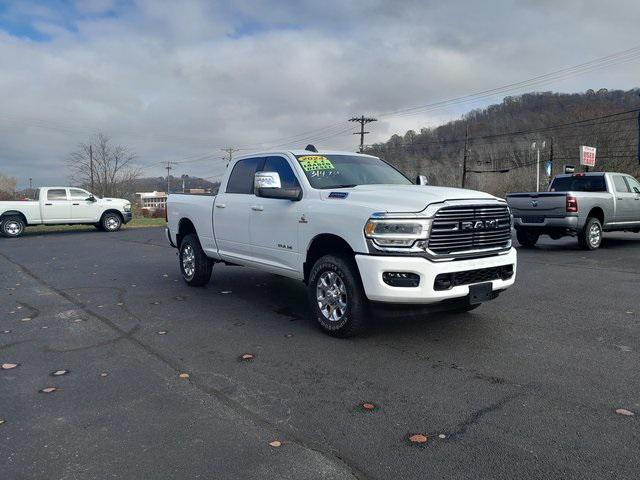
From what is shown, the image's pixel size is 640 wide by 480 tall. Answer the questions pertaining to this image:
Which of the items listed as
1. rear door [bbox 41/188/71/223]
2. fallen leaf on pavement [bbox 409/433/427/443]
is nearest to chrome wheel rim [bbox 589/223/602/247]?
fallen leaf on pavement [bbox 409/433/427/443]

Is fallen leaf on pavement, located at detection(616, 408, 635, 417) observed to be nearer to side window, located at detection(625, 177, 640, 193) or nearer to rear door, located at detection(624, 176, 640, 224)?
rear door, located at detection(624, 176, 640, 224)

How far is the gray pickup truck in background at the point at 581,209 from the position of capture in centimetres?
1172

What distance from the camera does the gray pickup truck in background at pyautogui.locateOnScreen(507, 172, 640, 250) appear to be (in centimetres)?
1172

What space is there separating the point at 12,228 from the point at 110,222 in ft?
11.8

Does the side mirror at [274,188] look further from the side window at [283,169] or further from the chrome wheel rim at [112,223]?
the chrome wheel rim at [112,223]

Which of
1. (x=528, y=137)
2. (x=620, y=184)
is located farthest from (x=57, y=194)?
(x=528, y=137)

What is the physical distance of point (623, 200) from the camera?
12.8 metres

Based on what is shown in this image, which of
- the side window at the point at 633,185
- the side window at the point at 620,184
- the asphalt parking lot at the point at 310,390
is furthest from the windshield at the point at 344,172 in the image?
the side window at the point at 633,185

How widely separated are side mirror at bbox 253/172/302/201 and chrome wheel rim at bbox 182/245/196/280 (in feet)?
8.99

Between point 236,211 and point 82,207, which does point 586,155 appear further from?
point 236,211

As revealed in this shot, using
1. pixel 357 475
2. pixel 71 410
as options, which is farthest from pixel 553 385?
pixel 71 410

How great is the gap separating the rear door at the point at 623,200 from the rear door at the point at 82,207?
18463 millimetres

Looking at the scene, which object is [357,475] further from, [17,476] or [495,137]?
[495,137]

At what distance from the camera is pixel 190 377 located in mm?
4188
